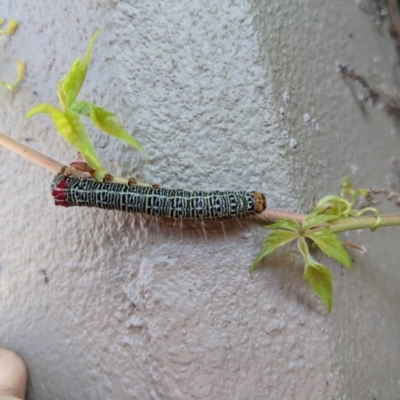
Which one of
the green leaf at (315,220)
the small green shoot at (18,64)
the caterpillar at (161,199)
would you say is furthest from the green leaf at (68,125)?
the green leaf at (315,220)

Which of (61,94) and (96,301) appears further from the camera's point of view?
(96,301)

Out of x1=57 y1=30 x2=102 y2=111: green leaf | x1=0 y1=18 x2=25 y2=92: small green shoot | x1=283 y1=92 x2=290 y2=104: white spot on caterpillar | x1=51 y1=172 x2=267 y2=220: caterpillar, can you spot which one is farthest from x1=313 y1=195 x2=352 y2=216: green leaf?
x1=0 y1=18 x2=25 y2=92: small green shoot

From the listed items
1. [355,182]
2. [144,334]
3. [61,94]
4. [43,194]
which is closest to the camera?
[61,94]

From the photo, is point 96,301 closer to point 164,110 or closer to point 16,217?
point 16,217

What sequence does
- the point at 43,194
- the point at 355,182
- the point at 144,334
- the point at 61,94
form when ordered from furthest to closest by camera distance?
the point at 355,182 < the point at 43,194 < the point at 144,334 < the point at 61,94

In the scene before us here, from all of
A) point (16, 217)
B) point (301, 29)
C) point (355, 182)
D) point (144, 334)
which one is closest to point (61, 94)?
point (16, 217)

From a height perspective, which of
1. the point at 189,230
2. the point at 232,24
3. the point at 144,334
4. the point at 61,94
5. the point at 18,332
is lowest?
Result: the point at 18,332

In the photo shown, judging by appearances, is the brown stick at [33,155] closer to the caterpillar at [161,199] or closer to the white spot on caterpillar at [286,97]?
the caterpillar at [161,199]

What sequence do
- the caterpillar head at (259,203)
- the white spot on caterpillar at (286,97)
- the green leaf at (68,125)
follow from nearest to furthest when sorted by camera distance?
the green leaf at (68,125) → the caterpillar head at (259,203) → the white spot on caterpillar at (286,97)
